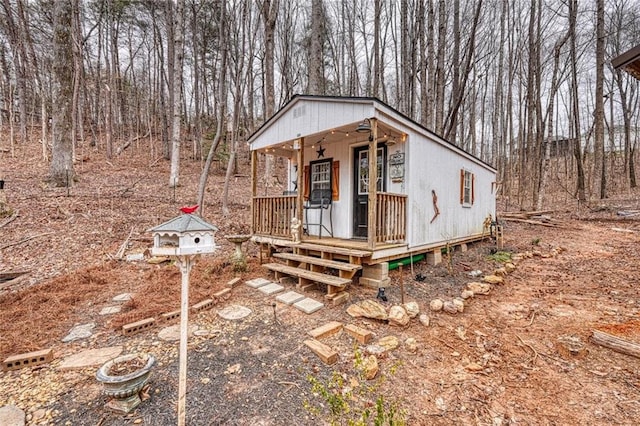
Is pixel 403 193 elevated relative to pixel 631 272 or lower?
elevated

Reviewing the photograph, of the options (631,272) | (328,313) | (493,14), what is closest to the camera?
(328,313)

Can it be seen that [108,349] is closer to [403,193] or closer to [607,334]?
[403,193]

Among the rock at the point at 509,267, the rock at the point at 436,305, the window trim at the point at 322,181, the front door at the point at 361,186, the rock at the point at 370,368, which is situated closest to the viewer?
the rock at the point at 370,368

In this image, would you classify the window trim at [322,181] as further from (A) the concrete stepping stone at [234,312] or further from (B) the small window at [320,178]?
(A) the concrete stepping stone at [234,312]

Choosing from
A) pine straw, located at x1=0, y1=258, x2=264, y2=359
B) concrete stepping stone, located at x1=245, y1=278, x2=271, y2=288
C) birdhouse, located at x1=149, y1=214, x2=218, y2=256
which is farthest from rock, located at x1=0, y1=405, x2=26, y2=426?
concrete stepping stone, located at x1=245, y1=278, x2=271, y2=288

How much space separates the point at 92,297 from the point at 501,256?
832cm

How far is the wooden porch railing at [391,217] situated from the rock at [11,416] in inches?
171

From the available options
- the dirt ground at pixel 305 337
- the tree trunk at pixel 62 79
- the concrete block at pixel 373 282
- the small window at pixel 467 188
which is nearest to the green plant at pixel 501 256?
the dirt ground at pixel 305 337

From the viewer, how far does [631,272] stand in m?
5.27

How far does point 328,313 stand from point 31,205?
8.39 m

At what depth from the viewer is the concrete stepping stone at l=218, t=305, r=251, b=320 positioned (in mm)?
3697

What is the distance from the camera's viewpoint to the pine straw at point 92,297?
320cm

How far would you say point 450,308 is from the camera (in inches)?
153

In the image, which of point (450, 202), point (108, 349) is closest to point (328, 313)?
point (108, 349)
